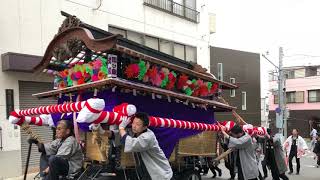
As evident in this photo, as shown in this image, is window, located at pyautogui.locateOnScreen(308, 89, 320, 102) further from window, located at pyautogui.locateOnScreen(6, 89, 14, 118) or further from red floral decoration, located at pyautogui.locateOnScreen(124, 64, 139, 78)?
red floral decoration, located at pyautogui.locateOnScreen(124, 64, 139, 78)

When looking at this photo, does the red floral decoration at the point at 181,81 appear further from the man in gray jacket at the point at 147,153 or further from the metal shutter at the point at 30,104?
the metal shutter at the point at 30,104

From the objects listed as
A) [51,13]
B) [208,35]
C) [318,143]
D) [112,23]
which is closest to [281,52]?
[208,35]

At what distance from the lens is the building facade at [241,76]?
27189 mm

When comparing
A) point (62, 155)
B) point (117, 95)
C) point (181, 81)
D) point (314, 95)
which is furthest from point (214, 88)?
point (314, 95)

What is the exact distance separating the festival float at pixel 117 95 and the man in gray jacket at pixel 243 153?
49cm

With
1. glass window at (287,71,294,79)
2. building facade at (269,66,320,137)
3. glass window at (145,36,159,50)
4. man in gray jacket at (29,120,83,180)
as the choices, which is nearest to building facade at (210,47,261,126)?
glass window at (145,36,159,50)

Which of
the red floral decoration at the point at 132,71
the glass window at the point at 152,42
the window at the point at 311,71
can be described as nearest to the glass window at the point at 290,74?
the window at the point at 311,71

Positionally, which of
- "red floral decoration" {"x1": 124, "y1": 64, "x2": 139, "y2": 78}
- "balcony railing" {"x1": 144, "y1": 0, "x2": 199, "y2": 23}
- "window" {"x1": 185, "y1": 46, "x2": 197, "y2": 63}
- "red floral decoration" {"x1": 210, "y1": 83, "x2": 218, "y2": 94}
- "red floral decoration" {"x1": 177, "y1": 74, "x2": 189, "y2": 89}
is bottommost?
"red floral decoration" {"x1": 210, "y1": 83, "x2": 218, "y2": 94}

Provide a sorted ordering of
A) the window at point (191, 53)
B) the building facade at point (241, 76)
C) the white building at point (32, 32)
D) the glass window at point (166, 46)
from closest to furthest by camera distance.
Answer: the white building at point (32, 32) < the glass window at point (166, 46) < the window at point (191, 53) < the building facade at point (241, 76)

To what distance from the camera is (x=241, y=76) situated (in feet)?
97.8

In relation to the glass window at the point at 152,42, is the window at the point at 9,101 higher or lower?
lower

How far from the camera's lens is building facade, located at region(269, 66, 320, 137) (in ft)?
162

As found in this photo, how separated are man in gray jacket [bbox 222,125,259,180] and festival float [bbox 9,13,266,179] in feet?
1.61

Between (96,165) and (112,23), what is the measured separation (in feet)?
33.4
